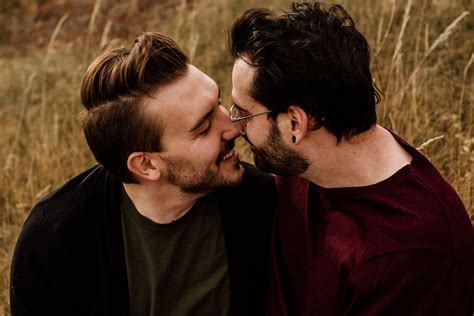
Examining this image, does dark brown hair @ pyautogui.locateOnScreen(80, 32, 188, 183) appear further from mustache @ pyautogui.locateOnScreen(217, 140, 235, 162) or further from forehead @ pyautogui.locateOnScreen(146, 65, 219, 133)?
mustache @ pyautogui.locateOnScreen(217, 140, 235, 162)

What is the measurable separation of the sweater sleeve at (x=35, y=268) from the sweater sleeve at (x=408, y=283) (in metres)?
1.19

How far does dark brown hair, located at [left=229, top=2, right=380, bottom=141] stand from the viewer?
2.21 metres

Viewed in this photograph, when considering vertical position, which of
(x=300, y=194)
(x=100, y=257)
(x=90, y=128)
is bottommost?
(x=100, y=257)

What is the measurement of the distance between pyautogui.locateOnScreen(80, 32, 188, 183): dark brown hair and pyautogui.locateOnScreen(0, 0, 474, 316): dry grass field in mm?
1095

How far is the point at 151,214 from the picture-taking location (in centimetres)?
258

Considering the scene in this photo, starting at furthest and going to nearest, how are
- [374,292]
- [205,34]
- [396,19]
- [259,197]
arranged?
[205,34]
[396,19]
[259,197]
[374,292]

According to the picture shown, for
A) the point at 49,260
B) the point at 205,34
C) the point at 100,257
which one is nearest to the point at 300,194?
the point at 100,257

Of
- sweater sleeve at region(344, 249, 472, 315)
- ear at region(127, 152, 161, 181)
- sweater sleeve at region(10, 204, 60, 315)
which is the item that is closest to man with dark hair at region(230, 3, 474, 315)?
sweater sleeve at region(344, 249, 472, 315)

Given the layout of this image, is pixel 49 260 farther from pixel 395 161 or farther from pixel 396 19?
pixel 396 19

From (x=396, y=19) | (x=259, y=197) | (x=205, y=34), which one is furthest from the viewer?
(x=205, y=34)

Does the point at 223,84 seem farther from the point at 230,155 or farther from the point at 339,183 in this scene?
the point at 339,183

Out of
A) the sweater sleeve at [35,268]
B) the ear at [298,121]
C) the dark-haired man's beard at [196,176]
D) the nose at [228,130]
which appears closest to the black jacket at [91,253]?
the sweater sleeve at [35,268]

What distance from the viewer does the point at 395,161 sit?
214 cm

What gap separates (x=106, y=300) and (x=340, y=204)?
3.28 feet
